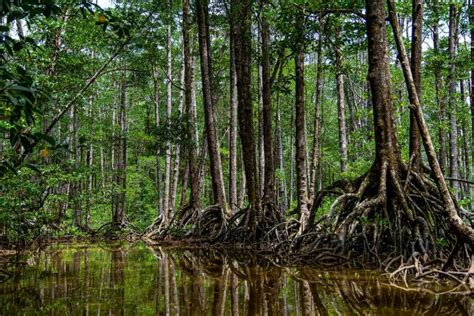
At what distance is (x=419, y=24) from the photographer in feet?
22.9

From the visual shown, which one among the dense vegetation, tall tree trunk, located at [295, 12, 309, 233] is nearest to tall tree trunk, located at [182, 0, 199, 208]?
the dense vegetation

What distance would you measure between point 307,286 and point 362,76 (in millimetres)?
10810

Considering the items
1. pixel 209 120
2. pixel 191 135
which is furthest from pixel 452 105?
pixel 191 135

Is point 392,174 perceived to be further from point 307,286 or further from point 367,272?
point 307,286

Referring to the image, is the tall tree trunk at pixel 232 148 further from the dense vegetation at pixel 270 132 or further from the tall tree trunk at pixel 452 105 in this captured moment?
the tall tree trunk at pixel 452 105

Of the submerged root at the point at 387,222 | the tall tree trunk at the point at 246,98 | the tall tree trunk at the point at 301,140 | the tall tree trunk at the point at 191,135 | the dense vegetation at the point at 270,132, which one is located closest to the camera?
the dense vegetation at the point at 270,132

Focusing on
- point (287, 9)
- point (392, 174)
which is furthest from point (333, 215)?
point (287, 9)

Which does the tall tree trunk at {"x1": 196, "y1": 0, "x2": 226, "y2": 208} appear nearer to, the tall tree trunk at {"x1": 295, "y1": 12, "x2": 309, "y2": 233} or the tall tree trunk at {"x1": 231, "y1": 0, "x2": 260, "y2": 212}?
the tall tree trunk at {"x1": 231, "y1": 0, "x2": 260, "y2": 212}

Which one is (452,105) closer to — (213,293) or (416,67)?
(416,67)

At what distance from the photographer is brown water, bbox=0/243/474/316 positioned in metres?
3.36

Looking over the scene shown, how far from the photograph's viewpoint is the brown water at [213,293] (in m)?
3.36

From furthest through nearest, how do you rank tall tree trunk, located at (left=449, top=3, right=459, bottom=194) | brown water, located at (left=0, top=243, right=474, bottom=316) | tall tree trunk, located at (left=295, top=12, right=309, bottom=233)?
tall tree trunk, located at (left=449, top=3, right=459, bottom=194) < tall tree trunk, located at (left=295, top=12, right=309, bottom=233) < brown water, located at (left=0, top=243, right=474, bottom=316)

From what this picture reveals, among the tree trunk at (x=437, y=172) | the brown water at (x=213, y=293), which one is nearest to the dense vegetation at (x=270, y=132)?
the tree trunk at (x=437, y=172)

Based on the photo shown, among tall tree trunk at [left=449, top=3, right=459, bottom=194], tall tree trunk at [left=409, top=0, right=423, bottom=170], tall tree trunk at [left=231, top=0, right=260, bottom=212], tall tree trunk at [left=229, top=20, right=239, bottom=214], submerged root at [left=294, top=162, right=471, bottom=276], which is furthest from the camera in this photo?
tall tree trunk at [left=449, top=3, right=459, bottom=194]
